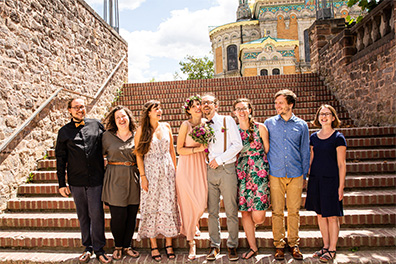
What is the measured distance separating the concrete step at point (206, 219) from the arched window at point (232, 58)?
36416 millimetres

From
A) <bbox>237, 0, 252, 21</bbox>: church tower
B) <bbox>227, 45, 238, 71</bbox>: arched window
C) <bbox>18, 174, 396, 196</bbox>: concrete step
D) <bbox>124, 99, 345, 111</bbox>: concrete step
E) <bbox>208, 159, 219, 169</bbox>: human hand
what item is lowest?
<bbox>18, 174, 396, 196</bbox>: concrete step

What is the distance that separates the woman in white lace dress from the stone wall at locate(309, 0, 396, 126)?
458 cm

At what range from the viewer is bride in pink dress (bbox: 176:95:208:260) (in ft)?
11.8

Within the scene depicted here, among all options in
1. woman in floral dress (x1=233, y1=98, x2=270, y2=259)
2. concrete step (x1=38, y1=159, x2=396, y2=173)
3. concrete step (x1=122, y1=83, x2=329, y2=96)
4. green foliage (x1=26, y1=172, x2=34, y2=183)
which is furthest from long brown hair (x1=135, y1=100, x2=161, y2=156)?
concrete step (x1=122, y1=83, x2=329, y2=96)

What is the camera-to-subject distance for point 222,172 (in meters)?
3.50

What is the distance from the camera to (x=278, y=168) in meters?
3.45

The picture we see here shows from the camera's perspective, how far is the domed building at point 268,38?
29891mm

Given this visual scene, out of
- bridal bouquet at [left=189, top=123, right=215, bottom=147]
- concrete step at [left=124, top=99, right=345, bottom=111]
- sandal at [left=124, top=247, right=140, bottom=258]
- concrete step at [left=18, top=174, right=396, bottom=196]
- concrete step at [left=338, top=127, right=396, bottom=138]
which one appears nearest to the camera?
bridal bouquet at [left=189, top=123, right=215, bottom=147]

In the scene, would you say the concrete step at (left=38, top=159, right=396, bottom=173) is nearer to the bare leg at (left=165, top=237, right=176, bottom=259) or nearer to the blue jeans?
the bare leg at (left=165, top=237, right=176, bottom=259)

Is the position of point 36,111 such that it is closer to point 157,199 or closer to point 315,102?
point 157,199

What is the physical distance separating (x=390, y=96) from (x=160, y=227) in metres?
4.96

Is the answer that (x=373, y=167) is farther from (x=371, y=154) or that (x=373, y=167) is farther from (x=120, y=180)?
(x=120, y=180)

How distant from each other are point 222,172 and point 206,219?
125 centimetres

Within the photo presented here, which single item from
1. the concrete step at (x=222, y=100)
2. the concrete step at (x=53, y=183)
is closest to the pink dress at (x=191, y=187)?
the concrete step at (x=53, y=183)
